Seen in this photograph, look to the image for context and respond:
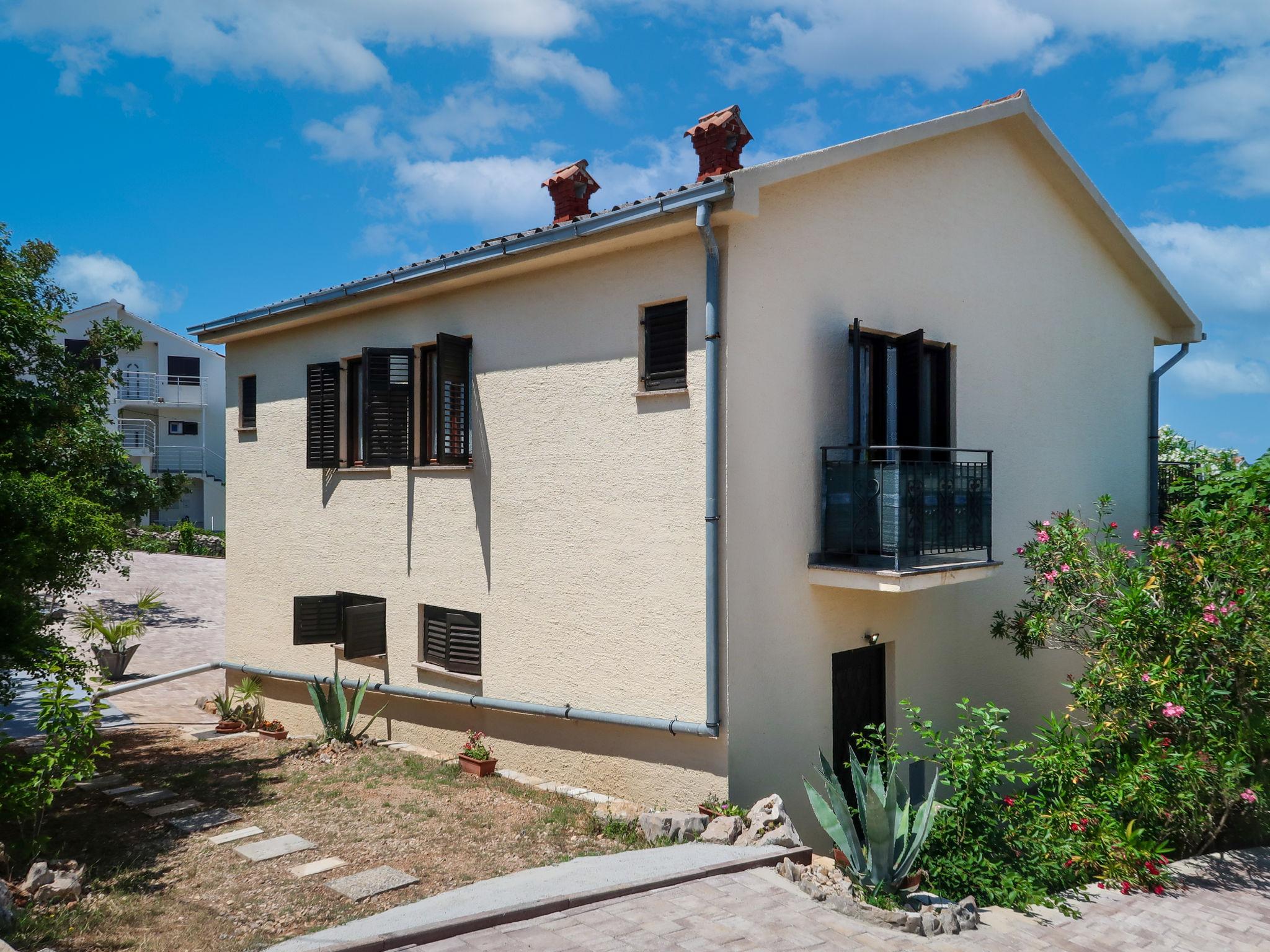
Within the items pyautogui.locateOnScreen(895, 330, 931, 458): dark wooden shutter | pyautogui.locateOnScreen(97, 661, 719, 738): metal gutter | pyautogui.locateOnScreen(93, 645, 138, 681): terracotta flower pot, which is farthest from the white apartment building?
pyautogui.locateOnScreen(895, 330, 931, 458): dark wooden shutter

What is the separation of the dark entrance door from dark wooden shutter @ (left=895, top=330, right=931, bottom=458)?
92.4 inches

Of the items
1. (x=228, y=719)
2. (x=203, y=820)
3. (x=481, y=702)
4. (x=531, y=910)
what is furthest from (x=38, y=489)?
(x=228, y=719)

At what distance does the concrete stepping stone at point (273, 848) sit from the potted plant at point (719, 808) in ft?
10.9

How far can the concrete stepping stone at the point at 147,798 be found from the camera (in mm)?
9156

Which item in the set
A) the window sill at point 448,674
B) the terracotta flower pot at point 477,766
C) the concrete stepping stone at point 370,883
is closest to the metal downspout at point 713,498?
the concrete stepping stone at point 370,883

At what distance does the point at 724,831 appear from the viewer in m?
7.52

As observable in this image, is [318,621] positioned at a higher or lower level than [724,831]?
higher

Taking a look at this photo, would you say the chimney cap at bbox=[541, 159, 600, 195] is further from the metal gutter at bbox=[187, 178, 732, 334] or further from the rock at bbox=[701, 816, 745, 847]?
the rock at bbox=[701, 816, 745, 847]

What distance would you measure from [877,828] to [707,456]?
133 inches

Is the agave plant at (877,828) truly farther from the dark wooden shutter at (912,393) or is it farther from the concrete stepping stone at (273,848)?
the concrete stepping stone at (273,848)

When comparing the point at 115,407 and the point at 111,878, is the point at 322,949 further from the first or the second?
the point at 115,407

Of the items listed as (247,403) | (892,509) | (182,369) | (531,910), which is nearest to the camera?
(531,910)

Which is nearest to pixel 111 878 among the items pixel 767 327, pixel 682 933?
pixel 682 933

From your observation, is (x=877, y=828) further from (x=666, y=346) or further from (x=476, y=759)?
(x=476, y=759)
